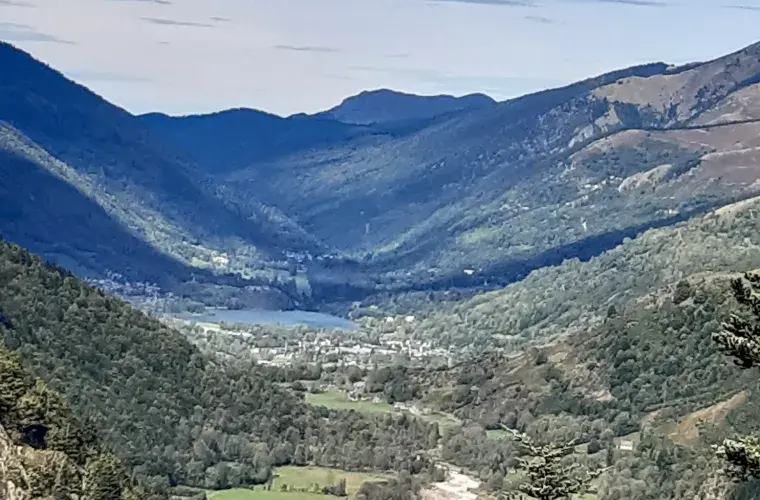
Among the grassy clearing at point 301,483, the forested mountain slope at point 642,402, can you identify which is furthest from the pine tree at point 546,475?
the grassy clearing at point 301,483

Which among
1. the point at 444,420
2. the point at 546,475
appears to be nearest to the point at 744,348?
the point at 546,475

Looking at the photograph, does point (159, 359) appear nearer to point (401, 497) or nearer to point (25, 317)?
point (25, 317)

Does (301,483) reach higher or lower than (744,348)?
lower

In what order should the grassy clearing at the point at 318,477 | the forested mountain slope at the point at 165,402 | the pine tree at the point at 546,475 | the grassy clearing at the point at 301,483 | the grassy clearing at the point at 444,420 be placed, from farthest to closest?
the grassy clearing at the point at 444,420 < the grassy clearing at the point at 318,477 < the grassy clearing at the point at 301,483 < the forested mountain slope at the point at 165,402 < the pine tree at the point at 546,475

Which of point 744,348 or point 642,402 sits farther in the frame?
point 642,402

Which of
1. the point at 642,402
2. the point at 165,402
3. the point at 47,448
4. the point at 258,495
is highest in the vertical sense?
the point at 47,448

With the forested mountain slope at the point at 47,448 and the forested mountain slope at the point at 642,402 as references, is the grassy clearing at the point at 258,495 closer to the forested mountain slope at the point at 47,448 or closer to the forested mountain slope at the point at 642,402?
the forested mountain slope at the point at 642,402

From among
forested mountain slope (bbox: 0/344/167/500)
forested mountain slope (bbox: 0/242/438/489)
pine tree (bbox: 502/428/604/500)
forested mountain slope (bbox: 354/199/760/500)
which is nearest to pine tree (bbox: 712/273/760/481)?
pine tree (bbox: 502/428/604/500)

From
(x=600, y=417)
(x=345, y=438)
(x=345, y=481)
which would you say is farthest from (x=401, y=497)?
(x=600, y=417)

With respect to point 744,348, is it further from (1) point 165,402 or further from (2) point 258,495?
(1) point 165,402
